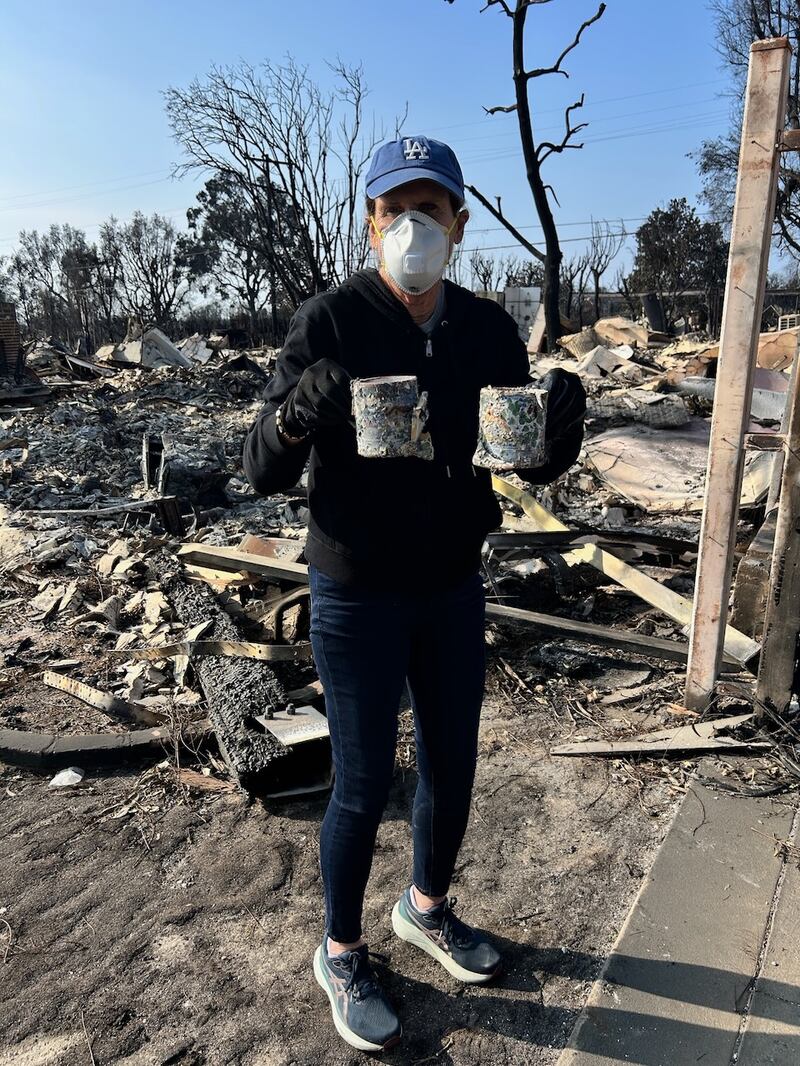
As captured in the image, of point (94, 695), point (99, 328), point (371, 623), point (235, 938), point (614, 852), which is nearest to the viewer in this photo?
point (371, 623)

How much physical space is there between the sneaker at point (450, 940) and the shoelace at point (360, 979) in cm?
21

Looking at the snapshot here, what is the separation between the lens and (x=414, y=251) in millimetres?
1678

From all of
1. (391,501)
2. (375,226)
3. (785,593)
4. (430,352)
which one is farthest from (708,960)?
(375,226)

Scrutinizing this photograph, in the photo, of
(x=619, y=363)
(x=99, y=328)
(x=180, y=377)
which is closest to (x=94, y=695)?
(x=619, y=363)

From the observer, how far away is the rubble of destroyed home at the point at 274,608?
3266mm

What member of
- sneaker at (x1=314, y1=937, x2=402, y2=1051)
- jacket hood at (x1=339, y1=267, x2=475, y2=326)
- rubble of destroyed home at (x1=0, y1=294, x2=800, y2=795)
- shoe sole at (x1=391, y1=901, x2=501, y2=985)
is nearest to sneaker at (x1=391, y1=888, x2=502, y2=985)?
shoe sole at (x1=391, y1=901, x2=501, y2=985)

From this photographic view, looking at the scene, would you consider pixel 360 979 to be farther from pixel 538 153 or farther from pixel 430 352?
pixel 538 153

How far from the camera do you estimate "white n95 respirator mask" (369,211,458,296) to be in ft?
5.50

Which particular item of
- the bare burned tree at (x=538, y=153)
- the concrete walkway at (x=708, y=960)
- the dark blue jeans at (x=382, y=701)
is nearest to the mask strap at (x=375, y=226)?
the dark blue jeans at (x=382, y=701)

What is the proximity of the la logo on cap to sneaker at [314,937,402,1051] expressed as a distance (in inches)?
75.7

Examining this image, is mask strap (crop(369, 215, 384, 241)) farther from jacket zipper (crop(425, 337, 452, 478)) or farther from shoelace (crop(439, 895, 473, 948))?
shoelace (crop(439, 895, 473, 948))

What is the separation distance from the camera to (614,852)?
258cm

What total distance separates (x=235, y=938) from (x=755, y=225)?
9.91 feet

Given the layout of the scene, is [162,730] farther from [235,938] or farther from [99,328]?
[99,328]
